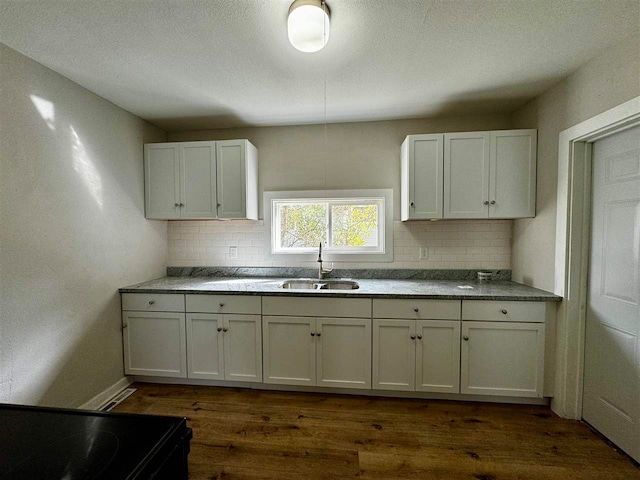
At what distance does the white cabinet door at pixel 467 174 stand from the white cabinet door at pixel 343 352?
130cm

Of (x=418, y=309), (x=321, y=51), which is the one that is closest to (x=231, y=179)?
(x=321, y=51)

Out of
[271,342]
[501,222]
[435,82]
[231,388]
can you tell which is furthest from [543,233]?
[231,388]

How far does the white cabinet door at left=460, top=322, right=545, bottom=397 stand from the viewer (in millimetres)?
2182

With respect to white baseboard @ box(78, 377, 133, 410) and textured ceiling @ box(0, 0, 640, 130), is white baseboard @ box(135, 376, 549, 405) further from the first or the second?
textured ceiling @ box(0, 0, 640, 130)

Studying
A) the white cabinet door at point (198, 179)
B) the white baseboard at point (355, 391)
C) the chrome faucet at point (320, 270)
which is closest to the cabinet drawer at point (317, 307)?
the chrome faucet at point (320, 270)

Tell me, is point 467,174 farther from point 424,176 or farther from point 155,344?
point 155,344

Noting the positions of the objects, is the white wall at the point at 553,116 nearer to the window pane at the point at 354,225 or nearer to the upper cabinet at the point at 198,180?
the window pane at the point at 354,225

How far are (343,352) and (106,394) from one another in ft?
6.35

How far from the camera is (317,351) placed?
2.36 metres

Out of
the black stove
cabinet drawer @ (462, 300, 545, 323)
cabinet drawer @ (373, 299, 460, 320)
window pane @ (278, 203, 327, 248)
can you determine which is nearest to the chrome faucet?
window pane @ (278, 203, 327, 248)

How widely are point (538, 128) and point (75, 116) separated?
359 centimetres

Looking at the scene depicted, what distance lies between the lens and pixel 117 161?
247cm

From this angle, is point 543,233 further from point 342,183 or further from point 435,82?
point 342,183

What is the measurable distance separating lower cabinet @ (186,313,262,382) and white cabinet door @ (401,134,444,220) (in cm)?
170
